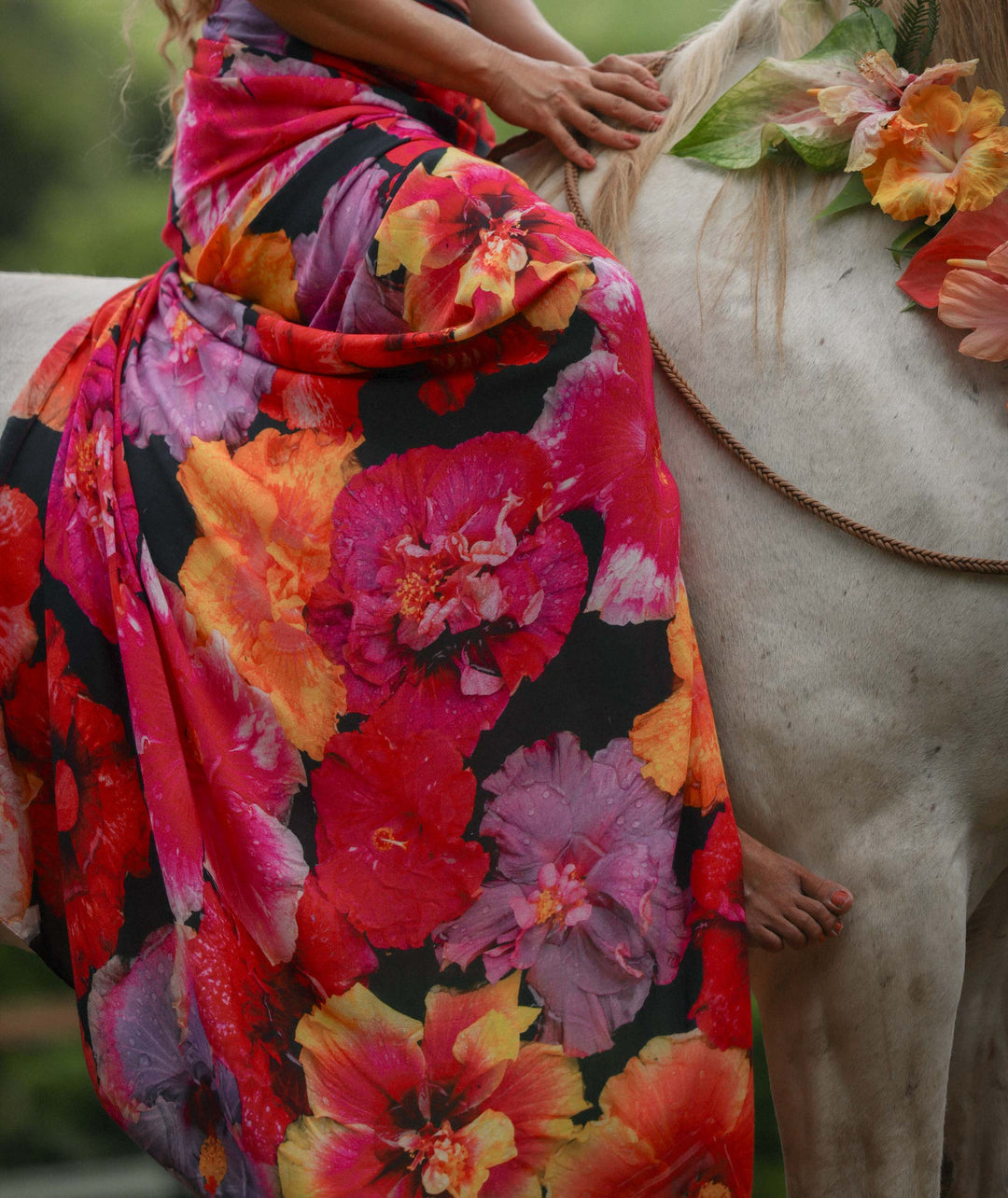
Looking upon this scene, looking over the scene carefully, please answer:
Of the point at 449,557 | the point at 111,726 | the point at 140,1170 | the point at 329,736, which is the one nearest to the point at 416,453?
the point at 449,557

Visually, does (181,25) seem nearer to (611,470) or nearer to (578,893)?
(611,470)

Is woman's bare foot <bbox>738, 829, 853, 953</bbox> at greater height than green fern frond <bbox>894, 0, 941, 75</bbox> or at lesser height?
lesser

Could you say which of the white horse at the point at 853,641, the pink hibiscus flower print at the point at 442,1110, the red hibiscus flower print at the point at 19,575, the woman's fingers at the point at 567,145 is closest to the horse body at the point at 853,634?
the white horse at the point at 853,641

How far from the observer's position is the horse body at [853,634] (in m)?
0.71

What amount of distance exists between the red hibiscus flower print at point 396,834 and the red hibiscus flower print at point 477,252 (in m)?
0.27

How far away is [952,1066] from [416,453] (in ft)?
2.23

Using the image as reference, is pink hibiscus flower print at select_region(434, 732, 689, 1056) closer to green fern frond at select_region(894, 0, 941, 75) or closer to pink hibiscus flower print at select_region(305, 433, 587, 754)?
pink hibiscus flower print at select_region(305, 433, 587, 754)

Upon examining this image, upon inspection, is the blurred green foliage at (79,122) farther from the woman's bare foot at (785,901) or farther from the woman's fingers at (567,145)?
the woman's bare foot at (785,901)

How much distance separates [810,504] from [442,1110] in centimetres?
44

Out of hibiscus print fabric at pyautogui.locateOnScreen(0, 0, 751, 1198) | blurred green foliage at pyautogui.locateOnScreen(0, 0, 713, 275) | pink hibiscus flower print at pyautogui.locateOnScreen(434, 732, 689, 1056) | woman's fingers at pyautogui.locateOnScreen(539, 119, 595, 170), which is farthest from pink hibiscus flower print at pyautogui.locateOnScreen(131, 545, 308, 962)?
blurred green foliage at pyautogui.locateOnScreen(0, 0, 713, 275)

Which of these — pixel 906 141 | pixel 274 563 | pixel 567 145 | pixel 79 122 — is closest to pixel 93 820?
pixel 274 563

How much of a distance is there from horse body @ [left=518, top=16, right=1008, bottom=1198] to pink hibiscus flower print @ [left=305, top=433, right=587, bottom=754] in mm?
118

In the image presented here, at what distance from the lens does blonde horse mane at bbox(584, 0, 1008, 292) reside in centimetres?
74

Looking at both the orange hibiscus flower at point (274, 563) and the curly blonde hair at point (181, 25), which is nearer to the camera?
the orange hibiscus flower at point (274, 563)
